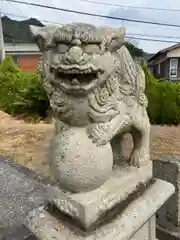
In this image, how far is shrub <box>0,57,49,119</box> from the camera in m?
5.50

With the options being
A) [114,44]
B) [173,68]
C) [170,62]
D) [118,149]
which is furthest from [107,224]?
[173,68]

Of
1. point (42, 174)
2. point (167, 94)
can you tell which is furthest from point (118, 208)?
point (167, 94)

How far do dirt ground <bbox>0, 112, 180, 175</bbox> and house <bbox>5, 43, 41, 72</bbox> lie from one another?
41.8 ft

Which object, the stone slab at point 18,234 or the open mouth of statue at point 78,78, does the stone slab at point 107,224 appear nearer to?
the open mouth of statue at point 78,78

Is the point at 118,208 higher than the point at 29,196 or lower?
higher

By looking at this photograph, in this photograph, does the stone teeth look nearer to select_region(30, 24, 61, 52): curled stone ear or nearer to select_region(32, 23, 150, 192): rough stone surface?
select_region(32, 23, 150, 192): rough stone surface

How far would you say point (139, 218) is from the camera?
1.00 m

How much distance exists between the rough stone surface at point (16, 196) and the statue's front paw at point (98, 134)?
1270 mm

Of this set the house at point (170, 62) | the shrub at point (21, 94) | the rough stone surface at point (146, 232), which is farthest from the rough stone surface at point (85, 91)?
the house at point (170, 62)

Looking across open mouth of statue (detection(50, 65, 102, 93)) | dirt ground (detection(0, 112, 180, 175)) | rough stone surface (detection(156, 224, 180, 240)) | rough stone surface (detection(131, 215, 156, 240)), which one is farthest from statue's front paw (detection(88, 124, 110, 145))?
dirt ground (detection(0, 112, 180, 175))

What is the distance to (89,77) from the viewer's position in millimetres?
854

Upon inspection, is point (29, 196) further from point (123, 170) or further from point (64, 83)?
point (64, 83)

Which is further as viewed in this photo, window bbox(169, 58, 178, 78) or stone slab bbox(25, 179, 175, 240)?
window bbox(169, 58, 178, 78)

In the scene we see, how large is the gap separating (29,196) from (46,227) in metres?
1.57
